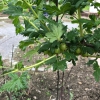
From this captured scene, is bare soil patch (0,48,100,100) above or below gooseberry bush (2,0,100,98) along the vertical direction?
below

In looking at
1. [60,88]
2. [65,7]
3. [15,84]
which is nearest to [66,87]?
[60,88]

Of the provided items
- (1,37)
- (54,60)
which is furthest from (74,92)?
(1,37)

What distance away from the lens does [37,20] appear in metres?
0.71

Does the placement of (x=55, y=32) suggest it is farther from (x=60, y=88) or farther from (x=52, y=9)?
(x=60, y=88)

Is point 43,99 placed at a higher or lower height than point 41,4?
lower

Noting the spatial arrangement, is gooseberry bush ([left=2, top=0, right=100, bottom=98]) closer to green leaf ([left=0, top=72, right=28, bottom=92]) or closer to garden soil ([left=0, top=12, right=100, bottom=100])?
green leaf ([left=0, top=72, right=28, bottom=92])

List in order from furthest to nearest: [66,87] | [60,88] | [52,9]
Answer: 1. [66,87]
2. [60,88]
3. [52,9]

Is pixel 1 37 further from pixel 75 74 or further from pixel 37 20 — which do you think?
pixel 37 20

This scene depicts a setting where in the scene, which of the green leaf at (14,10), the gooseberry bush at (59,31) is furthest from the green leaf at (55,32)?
the green leaf at (14,10)

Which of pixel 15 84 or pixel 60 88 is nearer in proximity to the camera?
pixel 15 84

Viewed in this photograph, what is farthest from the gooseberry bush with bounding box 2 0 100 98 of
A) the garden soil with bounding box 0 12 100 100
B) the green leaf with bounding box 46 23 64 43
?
the garden soil with bounding box 0 12 100 100

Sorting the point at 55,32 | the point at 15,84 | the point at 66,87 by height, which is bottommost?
the point at 66,87

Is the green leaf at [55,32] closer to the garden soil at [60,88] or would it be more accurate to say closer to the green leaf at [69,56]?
the green leaf at [69,56]

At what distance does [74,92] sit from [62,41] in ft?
6.60
